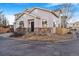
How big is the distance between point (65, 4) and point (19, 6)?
0.48 metres

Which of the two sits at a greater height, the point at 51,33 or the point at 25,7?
the point at 25,7

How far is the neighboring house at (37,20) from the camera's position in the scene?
8.05 feet

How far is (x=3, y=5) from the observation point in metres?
2.44

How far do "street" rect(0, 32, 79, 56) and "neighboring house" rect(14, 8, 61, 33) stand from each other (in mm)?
149

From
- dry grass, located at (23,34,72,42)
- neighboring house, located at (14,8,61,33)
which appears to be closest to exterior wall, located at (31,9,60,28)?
neighboring house, located at (14,8,61,33)

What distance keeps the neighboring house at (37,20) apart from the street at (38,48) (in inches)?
5.9

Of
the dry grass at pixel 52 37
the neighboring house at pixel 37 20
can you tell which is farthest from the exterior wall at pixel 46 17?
the dry grass at pixel 52 37

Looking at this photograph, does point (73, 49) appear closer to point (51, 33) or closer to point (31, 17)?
point (51, 33)

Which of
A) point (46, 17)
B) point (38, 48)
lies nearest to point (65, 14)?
point (46, 17)

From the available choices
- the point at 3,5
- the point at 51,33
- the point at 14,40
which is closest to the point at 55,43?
the point at 51,33

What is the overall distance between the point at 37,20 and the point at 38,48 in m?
0.30

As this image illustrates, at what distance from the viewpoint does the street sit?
243cm

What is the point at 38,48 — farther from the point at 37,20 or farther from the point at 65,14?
the point at 65,14

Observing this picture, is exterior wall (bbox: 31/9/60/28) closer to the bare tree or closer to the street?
the bare tree
